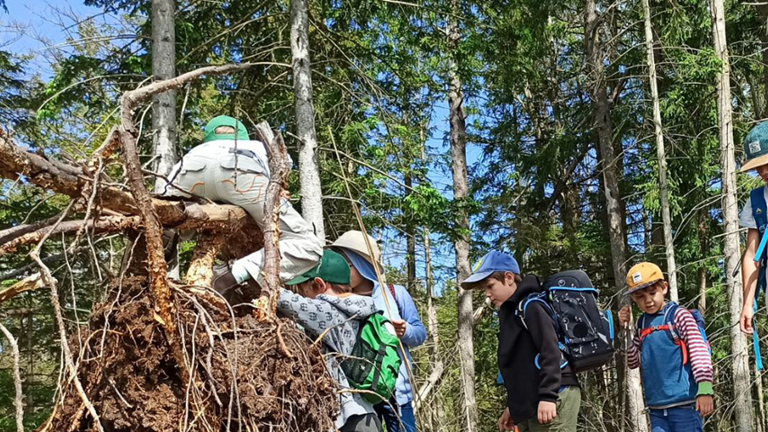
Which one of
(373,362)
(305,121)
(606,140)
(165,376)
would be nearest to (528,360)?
(373,362)

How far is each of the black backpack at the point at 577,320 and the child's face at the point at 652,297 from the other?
910 mm

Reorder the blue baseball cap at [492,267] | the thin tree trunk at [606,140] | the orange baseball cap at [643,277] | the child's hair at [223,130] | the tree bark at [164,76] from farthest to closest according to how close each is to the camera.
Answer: the thin tree trunk at [606,140] → the tree bark at [164,76] → the orange baseball cap at [643,277] → the blue baseball cap at [492,267] → the child's hair at [223,130]

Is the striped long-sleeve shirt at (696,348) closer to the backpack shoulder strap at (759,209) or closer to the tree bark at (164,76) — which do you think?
the backpack shoulder strap at (759,209)

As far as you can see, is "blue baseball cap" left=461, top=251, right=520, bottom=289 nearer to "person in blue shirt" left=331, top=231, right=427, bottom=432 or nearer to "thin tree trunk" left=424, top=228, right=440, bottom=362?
"person in blue shirt" left=331, top=231, right=427, bottom=432

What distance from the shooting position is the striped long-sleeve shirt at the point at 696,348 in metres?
4.94

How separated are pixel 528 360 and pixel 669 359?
50.8 inches

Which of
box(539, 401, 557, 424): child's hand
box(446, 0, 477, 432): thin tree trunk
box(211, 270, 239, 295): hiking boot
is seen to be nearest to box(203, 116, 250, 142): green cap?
box(211, 270, 239, 295): hiking boot

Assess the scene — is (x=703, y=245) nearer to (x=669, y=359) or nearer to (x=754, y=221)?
(x=669, y=359)

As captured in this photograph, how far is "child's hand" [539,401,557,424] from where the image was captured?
4.32 metres

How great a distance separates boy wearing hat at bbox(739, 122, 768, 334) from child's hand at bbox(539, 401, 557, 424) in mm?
1176

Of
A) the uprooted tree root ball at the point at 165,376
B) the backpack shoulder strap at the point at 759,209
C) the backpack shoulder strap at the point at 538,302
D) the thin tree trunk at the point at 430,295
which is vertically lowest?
the uprooted tree root ball at the point at 165,376

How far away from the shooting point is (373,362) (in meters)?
3.88

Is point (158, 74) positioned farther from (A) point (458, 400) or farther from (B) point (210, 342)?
(A) point (458, 400)

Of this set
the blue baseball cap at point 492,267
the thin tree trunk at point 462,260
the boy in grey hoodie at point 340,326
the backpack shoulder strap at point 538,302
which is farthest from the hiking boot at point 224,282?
the thin tree trunk at point 462,260
